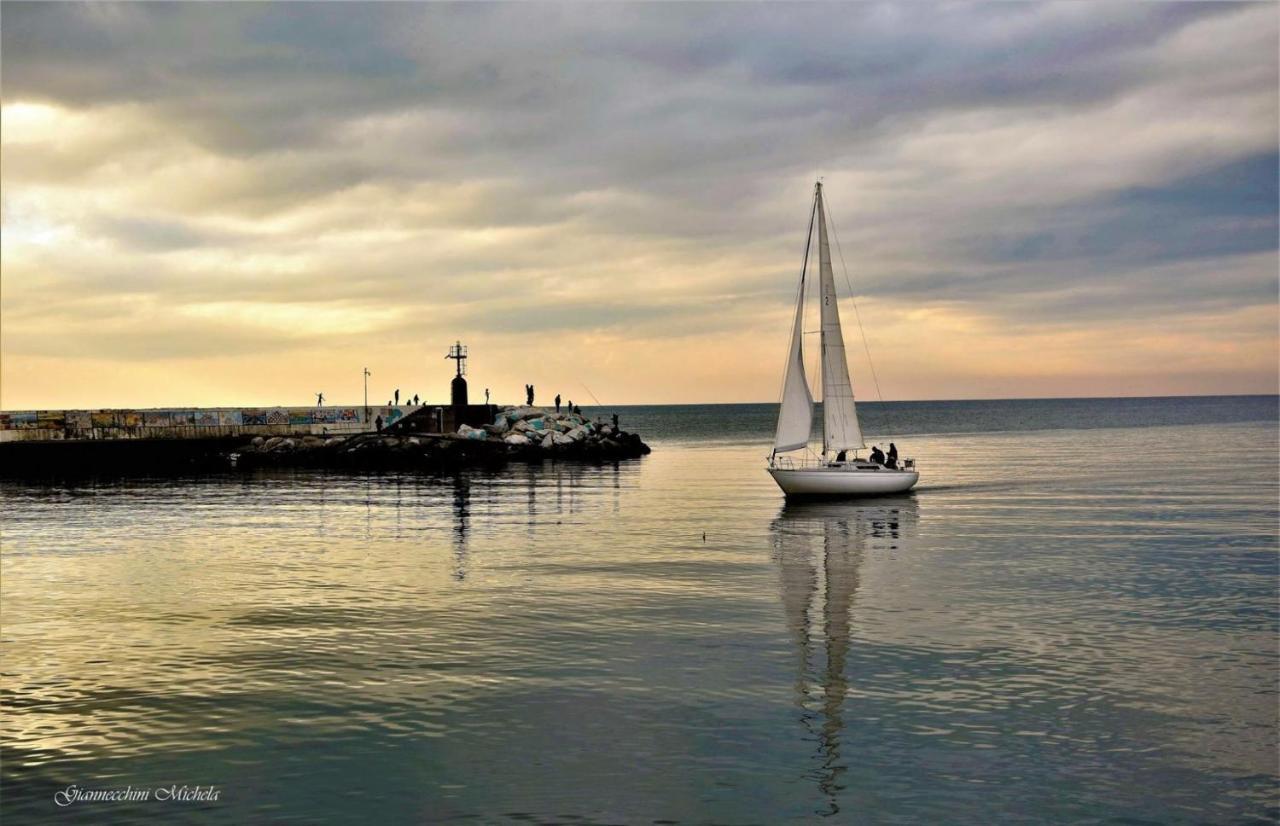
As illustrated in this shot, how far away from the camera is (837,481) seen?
2026 inches

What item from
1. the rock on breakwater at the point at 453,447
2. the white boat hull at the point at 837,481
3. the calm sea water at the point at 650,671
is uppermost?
the rock on breakwater at the point at 453,447

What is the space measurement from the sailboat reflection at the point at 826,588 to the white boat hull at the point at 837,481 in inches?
26.7

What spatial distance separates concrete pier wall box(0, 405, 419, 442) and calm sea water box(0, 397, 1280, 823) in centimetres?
5635

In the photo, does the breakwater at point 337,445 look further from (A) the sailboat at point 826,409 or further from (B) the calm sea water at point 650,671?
(B) the calm sea water at point 650,671

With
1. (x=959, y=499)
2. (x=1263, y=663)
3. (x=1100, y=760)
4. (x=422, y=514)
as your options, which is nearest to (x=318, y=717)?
(x=1100, y=760)

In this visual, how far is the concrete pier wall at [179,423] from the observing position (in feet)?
313

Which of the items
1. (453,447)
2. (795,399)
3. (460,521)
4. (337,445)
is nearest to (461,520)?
(460,521)

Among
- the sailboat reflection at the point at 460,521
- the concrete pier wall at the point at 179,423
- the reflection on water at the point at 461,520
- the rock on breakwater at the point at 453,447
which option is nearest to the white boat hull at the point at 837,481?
the reflection on water at the point at 461,520

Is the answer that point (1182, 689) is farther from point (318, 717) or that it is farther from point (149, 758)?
point (149, 758)

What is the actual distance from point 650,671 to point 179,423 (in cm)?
9145

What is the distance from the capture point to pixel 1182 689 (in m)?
18.5

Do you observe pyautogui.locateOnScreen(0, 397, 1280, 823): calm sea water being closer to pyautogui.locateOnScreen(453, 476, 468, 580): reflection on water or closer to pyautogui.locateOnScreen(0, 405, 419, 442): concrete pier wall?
pyautogui.locateOnScreen(453, 476, 468, 580): reflection on water

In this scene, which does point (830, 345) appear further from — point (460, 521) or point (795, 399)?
point (460, 521)

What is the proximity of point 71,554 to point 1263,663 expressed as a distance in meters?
36.1
